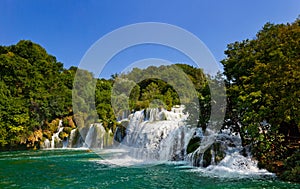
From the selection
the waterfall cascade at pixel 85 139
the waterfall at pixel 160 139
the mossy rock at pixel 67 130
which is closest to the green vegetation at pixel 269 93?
the waterfall at pixel 160 139

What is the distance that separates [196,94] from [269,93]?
4709 mm

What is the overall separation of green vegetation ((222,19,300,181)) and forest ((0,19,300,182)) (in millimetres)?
25

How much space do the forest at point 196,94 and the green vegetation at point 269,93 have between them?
1.0 inches

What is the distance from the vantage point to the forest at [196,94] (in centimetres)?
826

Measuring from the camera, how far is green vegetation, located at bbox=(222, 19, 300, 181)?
25.7ft

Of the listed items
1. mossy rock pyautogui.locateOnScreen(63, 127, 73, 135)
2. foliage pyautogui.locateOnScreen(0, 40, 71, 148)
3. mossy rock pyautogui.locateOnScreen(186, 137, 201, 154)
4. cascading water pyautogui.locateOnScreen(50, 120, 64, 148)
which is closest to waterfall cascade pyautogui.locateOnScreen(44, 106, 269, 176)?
mossy rock pyautogui.locateOnScreen(186, 137, 201, 154)

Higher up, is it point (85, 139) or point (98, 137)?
point (98, 137)

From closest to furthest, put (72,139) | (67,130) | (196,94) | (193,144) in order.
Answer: (193,144) < (196,94) < (72,139) < (67,130)

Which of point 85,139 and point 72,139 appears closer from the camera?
point 85,139

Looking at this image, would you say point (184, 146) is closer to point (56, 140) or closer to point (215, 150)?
point (215, 150)

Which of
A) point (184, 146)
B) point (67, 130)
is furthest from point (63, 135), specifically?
point (184, 146)

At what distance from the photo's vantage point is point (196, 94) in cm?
1300

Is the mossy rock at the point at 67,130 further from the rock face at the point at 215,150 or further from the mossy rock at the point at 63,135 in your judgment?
the rock face at the point at 215,150

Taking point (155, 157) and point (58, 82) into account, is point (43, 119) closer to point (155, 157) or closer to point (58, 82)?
point (58, 82)
